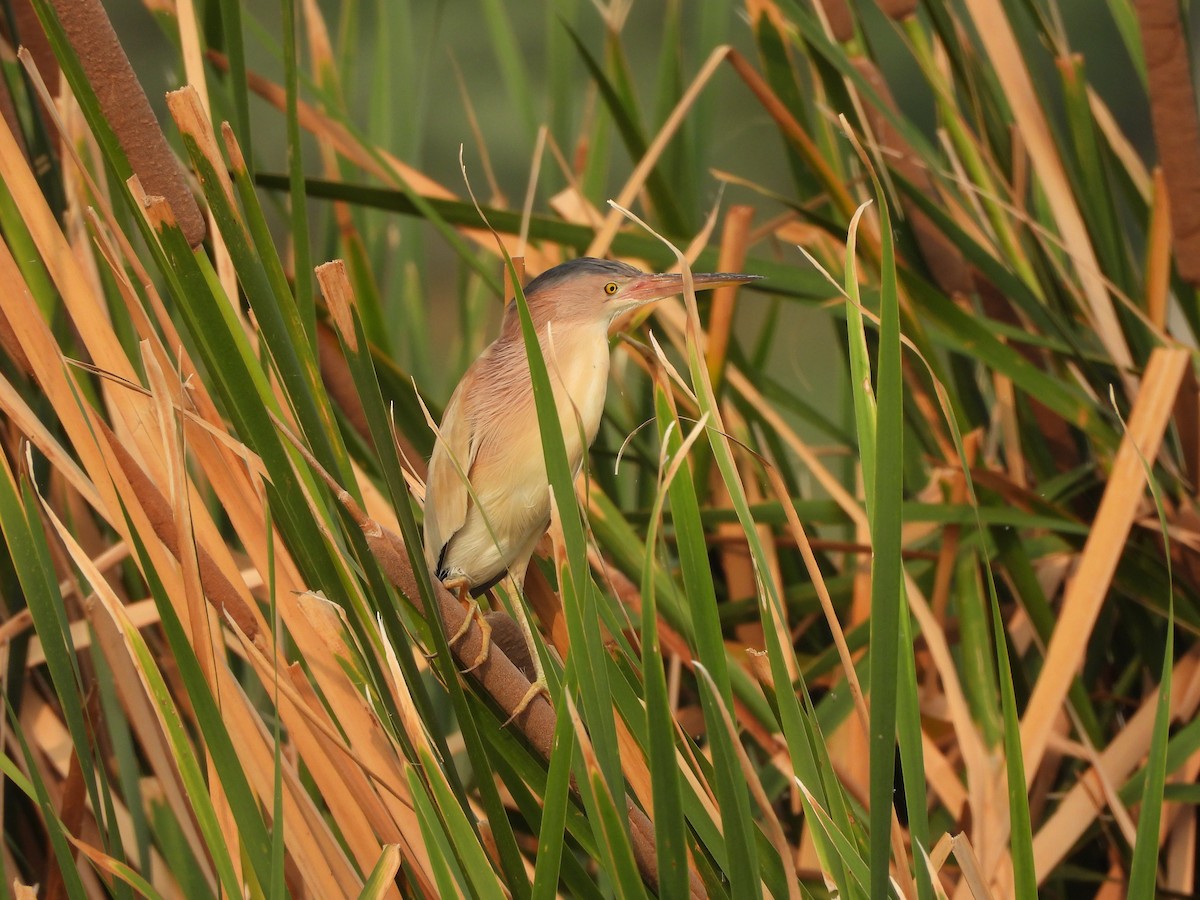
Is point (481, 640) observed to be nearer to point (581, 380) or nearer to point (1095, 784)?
point (581, 380)

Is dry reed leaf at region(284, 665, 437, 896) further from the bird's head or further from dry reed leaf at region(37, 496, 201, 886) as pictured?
the bird's head

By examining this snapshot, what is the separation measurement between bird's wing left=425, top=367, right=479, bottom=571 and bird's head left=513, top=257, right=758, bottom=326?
67 millimetres

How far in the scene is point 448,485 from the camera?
29.2 inches

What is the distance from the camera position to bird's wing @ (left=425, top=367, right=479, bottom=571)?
725 millimetres

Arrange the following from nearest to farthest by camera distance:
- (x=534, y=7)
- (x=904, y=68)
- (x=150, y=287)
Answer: (x=150, y=287) → (x=904, y=68) → (x=534, y=7)

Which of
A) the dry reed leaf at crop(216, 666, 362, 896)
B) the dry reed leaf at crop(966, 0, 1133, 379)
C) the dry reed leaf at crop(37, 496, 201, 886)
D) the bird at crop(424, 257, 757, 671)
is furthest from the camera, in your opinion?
the dry reed leaf at crop(966, 0, 1133, 379)

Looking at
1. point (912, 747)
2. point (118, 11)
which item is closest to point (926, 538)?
point (912, 747)

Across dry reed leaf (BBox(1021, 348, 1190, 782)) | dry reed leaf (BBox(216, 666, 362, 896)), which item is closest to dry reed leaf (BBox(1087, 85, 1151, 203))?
dry reed leaf (BBox(1021, 348, 1190, 782))

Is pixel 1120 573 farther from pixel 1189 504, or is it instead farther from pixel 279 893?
pixel 279 893

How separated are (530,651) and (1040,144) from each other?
0.50 m

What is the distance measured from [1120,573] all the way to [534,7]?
4.31 meters

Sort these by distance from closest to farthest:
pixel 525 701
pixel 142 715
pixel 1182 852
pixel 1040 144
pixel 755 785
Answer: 1. pixel 755 785
2. pixel 525 701
3. pixel 142 715
4. pixel 1182 852
5. pixel 1040 144

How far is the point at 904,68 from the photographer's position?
3.79m

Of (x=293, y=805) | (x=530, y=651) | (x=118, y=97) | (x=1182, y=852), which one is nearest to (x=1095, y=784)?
(x=1182, y=852)
